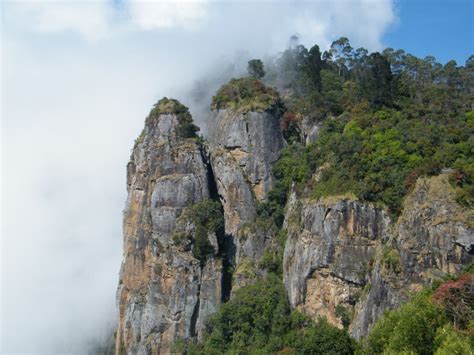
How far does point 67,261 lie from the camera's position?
121 meters

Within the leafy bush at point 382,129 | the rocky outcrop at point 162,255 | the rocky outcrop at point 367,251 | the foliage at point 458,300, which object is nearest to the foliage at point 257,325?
the rocky outcrop at point 367,251

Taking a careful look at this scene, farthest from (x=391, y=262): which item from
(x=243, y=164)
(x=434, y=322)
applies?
(x=243, y=164)

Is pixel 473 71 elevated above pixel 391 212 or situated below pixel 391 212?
above

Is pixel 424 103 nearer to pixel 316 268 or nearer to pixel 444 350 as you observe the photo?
pixel 316 268

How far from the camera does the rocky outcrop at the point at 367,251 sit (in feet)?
147

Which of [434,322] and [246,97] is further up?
[246,97]

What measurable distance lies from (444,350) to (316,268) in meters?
21.5

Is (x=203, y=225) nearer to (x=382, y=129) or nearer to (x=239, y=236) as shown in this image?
(x=239, y=236)

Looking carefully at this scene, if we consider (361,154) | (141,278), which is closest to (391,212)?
(361,154)

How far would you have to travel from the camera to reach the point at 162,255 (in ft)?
222

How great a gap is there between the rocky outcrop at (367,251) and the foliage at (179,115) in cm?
1566

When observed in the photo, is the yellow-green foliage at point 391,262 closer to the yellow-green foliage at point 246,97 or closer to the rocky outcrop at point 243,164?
the rocky outcrop at point 243,164

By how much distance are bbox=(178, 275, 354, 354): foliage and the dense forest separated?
0.33 ft

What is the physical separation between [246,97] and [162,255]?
66.7ft
